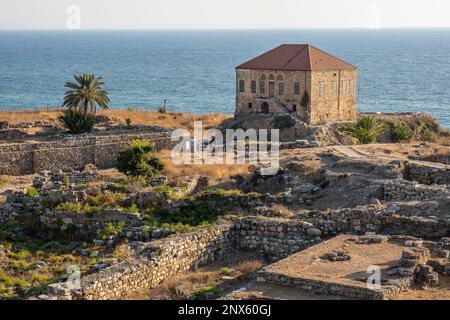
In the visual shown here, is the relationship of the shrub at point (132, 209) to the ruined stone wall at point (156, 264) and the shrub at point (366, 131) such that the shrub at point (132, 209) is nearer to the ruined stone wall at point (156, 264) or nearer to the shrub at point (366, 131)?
the ruined stone wall at point (156, 264)

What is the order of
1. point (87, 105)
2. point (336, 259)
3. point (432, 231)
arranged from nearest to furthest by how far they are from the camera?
point (336, 259) < point (432, 231) < point (87, 105)

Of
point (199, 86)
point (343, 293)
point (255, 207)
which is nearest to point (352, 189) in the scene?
point (255, 207)

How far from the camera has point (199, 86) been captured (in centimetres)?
14150

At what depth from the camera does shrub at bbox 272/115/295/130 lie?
2153 inches

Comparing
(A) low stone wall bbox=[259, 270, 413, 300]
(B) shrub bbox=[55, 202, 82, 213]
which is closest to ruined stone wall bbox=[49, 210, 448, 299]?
(A) low stone wall bbox=[259, 270, 413, 300]

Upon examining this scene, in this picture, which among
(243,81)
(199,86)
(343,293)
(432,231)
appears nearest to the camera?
(343,293)

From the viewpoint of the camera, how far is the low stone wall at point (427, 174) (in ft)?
106

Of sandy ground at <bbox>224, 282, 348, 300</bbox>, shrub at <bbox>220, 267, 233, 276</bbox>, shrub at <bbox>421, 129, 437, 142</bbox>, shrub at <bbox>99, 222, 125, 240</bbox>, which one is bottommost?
shrub at <bbox>421, 129, 437, 142</bbox>

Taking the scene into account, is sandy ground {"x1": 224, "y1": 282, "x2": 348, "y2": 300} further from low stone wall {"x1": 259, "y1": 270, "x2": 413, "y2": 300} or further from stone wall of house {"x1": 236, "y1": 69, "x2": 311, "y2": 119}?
stone wall of house {"x1": 236, "y1": 69, "x2": 311, "y2": 119}

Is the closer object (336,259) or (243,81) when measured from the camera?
(336,259)

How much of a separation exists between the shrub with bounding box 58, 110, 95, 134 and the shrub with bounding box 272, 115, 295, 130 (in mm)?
12515

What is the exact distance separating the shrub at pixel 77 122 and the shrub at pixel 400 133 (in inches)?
821

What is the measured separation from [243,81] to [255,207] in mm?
35724

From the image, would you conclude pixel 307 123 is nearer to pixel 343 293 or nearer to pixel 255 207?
pixel 255 207
